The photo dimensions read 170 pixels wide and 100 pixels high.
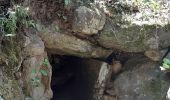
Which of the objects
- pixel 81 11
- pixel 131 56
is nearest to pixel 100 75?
pixel 131 56

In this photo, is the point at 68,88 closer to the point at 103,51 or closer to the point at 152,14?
the point at 103,51

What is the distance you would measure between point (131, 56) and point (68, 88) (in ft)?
3.71

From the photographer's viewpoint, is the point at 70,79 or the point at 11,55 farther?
the point at 70,79

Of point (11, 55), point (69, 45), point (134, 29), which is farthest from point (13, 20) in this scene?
point (134, 29)

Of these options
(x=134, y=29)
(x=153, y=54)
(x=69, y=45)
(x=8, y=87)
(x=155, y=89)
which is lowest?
(x=155, y=89)

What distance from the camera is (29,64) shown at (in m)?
3.76

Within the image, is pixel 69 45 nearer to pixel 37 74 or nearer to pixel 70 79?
pixel 37 74

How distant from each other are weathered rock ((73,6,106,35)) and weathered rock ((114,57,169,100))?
0.83 m

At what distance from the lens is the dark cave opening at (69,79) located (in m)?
4.96

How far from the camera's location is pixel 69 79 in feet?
17.0

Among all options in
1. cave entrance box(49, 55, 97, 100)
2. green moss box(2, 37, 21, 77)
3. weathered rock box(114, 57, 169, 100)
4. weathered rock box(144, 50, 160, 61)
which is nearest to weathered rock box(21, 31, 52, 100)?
green moss box(2, 37, 21, 77)

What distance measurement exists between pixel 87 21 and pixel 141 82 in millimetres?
1107

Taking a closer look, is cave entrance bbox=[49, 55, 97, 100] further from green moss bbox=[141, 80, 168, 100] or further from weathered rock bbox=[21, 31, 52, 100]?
weathered rock bbox=[21, 31, 52, 100]

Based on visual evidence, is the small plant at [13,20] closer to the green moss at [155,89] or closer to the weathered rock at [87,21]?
the weathered rock at [87,21]
